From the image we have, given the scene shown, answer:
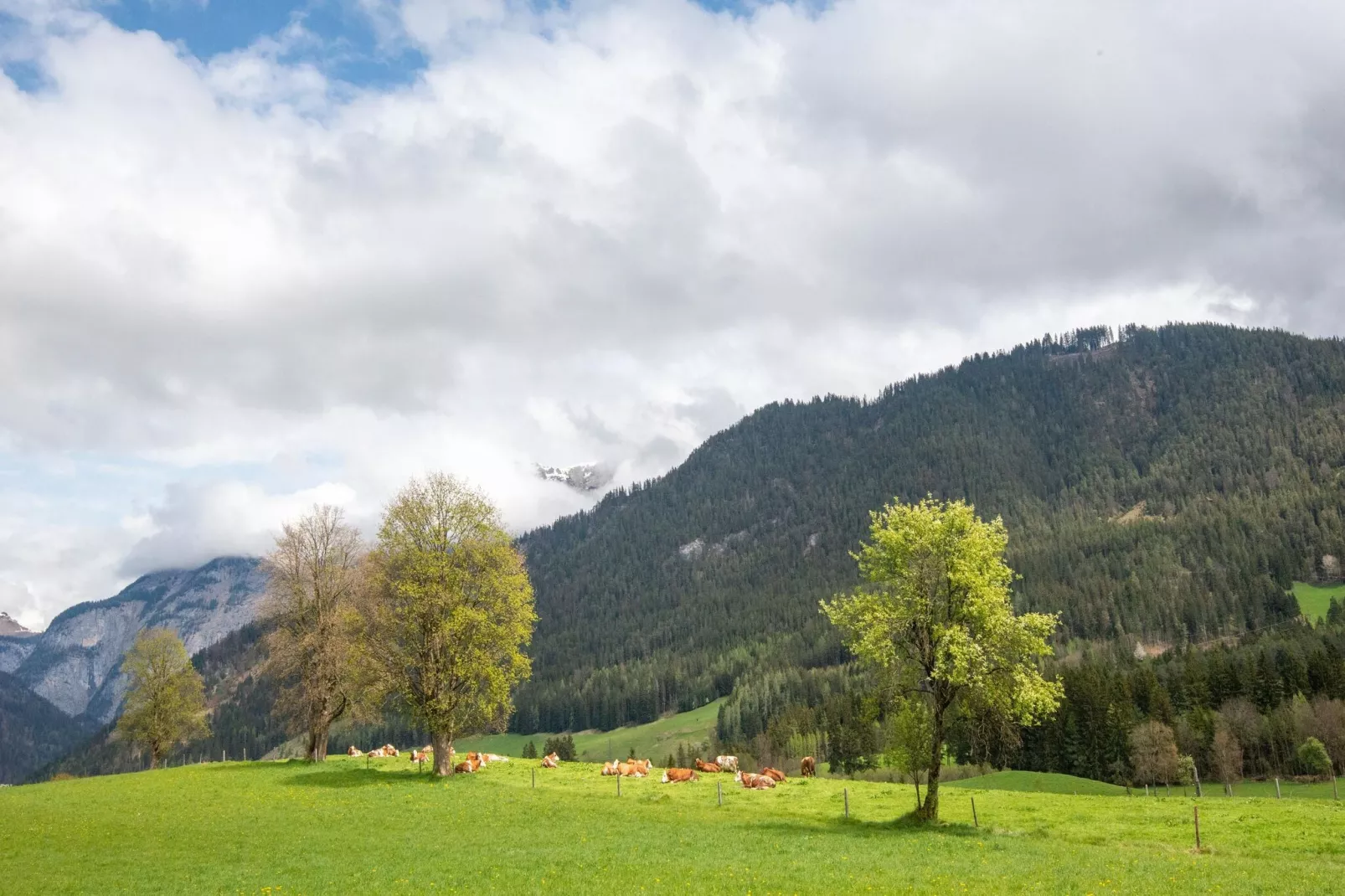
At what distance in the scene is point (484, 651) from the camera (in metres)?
58.3

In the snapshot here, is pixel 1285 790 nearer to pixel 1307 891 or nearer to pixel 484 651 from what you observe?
pixel 1307 891

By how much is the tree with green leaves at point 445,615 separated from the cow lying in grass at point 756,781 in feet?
60.6

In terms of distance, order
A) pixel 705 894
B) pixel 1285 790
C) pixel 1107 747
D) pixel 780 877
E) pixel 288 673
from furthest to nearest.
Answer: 1. pixel 1107 747
2. pixel 1285 790
3. pixel 288 673
4. pixel 780 877
5. pixel 705 894

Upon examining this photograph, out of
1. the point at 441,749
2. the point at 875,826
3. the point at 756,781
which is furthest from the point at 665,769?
the point at 875,826

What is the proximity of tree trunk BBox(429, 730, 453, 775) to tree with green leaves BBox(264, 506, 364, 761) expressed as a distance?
9.45 m

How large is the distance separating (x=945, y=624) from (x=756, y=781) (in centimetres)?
2314

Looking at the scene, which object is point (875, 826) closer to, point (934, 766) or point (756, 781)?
point (934, 766)

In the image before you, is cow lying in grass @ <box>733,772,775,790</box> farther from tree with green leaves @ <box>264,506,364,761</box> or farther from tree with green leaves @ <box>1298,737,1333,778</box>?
tree with green leaves @ <box>1298,737,1333,778</box>

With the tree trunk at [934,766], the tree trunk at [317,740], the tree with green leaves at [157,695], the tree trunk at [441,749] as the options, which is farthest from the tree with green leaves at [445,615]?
the tree with green leaves at [157,695]

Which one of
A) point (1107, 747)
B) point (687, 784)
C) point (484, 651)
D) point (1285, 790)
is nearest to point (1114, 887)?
point (687, 784)

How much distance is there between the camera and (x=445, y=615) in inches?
2301

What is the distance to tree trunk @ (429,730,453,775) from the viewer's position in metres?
57.2

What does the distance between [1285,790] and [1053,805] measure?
68727mm

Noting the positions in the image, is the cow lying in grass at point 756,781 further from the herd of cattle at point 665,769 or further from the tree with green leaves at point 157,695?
the tree with green leaves at point 157,695
